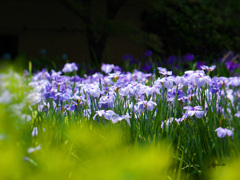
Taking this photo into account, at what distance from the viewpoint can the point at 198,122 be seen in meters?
2.06

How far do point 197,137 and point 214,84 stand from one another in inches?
20.7

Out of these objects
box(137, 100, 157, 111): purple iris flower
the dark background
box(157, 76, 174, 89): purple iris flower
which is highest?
the dark background

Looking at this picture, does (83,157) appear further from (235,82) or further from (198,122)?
(235,82)

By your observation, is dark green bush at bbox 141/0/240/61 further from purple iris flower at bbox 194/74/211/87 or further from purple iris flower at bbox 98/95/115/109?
purple iris flower at bbox 98/95/115/109

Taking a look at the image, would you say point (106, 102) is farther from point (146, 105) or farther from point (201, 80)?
point (201, 80)

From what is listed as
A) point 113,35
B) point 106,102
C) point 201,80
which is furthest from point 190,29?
point 106,102

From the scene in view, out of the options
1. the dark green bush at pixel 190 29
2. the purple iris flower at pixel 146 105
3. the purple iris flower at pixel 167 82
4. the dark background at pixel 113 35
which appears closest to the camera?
the purple iris flower at pixel 146 105

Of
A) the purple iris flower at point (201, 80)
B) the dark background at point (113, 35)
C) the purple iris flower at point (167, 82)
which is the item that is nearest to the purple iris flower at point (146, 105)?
the purple iris flower at point (167, 82)

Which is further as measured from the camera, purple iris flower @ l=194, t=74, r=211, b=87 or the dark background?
the dark background

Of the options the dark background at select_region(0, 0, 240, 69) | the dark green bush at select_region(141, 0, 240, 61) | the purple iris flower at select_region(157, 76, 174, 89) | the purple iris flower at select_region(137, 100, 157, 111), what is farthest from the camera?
the dark background at select_region(0, 0, 240, 69)

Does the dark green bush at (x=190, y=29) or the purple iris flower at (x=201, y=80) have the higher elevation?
the dark green bush at (x=190, y=29)

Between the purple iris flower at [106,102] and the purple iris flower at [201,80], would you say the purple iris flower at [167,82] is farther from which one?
the purple iris flower at [106,102]

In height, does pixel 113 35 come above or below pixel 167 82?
above

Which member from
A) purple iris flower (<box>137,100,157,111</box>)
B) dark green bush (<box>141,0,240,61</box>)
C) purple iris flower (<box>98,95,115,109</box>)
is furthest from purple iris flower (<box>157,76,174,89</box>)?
dark green bush (<box>141,0,240,61</box>)
